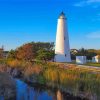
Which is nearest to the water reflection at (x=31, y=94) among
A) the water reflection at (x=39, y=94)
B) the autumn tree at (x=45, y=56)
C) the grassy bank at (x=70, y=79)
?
the water reflection at (x=39, y=94)

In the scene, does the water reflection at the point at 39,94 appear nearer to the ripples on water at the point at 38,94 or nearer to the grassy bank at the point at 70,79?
the ripples on water at the point at 38,94

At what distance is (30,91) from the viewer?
21.9 m

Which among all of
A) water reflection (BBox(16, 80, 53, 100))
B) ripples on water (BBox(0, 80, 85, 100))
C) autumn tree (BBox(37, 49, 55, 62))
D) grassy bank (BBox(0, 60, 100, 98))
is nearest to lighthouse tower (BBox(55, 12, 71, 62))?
autumn tree (BBox(37, 49, 55, 62))

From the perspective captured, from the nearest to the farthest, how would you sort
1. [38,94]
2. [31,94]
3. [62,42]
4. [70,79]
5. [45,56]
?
[70,79] < [31,94] < [38,94] < [62,42] < [45,56]

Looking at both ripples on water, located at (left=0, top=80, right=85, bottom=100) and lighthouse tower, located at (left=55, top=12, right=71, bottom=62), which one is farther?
lighthouse tower, located at (left=55, top=12, right=71, bottom=62)

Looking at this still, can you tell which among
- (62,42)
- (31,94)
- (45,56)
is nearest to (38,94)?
(31,94)

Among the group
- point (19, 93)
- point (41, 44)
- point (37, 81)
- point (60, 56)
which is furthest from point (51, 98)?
point (41, 44)

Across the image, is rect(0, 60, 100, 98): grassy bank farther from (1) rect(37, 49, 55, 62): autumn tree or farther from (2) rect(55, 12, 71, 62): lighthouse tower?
(1) rect(37, 49, 55, 62): autumn tree

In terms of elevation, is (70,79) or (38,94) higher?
(70,79)

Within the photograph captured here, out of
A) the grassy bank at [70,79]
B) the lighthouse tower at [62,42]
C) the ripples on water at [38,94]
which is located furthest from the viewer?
the lighthouse tower at [62,42]

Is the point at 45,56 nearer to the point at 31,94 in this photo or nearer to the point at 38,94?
the point at 38,94

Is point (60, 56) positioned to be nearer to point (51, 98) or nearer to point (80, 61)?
point (80, 61)

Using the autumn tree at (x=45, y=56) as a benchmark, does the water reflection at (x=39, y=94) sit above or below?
below

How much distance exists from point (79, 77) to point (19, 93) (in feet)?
15.3
